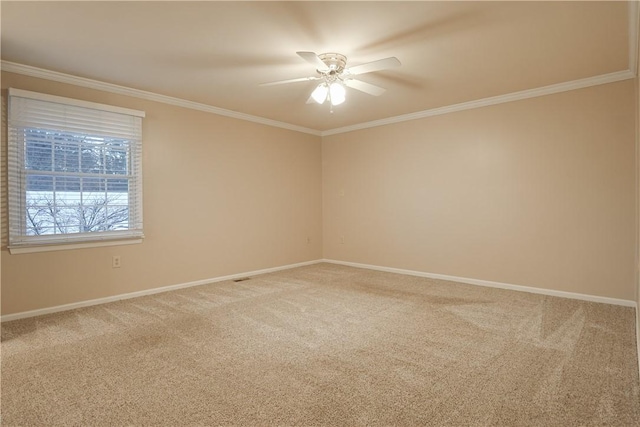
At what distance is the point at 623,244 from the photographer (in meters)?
3.53

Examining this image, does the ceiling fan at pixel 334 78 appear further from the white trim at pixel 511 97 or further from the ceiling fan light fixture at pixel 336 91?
the white trim at pixel 511 97

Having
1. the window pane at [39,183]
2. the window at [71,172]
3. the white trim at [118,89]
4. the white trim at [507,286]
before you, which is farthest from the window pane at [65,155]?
the white trim at [507,286]

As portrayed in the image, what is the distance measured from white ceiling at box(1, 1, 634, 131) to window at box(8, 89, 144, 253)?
1.36ft

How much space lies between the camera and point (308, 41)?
9.03 feet

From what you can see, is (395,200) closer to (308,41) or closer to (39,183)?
(308,41)

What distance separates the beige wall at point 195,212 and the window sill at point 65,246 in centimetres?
5

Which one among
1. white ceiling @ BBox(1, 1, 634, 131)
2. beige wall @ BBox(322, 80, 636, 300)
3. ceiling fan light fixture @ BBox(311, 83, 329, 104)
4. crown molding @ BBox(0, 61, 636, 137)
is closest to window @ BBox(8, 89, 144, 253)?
crown molding @ BBox(0, 61, 636, 137)

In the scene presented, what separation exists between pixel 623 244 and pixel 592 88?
1678mm

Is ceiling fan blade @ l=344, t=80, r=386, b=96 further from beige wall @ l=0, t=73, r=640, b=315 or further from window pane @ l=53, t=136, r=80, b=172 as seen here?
window pane @ l=53, t=136, r=80, b=172

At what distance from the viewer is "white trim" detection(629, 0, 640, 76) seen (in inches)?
88.0

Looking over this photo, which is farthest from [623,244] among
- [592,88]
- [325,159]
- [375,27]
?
[325,159]

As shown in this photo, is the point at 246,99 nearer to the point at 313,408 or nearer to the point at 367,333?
the point at 367,333

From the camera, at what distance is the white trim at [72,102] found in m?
3.16

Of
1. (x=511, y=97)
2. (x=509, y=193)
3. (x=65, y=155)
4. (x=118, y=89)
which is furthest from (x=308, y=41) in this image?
(x=509, y=193)
